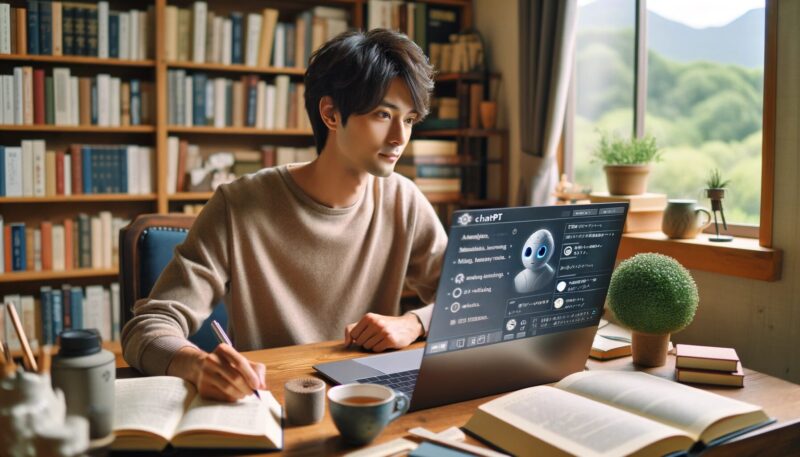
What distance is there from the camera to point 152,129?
310cm

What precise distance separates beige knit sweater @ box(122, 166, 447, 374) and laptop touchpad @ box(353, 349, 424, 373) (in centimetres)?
18

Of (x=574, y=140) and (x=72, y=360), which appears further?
(x=574, y=140)

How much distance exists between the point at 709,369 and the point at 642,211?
3.76 feet

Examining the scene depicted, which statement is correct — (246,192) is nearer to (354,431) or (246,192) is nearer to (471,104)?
(354,431)

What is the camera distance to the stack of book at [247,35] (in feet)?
10.2

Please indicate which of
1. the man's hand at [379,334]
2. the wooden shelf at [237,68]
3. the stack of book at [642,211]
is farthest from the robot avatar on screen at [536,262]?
the wooden shelf at [237,68]

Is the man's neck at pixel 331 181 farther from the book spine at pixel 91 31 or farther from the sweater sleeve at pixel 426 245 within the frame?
the book spine at pixel 91 31

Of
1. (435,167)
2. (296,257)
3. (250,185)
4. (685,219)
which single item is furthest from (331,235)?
(435,167)

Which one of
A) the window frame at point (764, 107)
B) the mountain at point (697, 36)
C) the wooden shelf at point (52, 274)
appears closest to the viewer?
the window frame at point (764, 107)

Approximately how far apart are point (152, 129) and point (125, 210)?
1.50 feet

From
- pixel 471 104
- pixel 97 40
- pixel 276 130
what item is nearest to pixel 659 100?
pixel 471 104

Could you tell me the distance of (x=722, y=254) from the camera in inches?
75.2

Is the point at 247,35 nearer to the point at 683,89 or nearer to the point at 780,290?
the point at 683,89

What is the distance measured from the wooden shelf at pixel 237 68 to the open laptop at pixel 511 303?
7.39 feet
